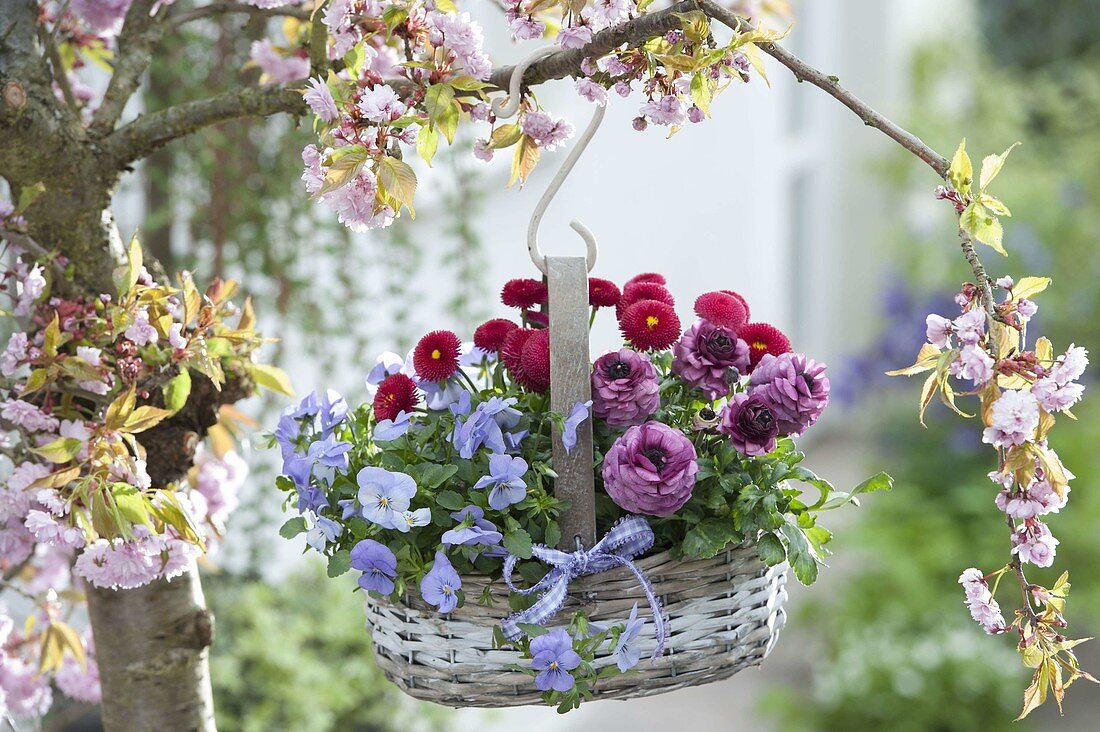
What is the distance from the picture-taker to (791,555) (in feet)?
2.65

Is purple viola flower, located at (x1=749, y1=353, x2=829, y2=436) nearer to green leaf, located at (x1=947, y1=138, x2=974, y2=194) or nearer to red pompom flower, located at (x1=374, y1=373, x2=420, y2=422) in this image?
green leaf, located at (x1=947, y1=138, x2=974, y2=194)

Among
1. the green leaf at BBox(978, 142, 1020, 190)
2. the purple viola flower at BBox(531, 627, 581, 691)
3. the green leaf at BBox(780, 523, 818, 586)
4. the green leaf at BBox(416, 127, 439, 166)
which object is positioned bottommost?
the purple viola flower at BBox(531, 627, 581, 691)

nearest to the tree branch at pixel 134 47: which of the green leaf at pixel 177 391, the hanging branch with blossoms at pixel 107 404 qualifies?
the hanging branch with blossoms at pixel 107 404

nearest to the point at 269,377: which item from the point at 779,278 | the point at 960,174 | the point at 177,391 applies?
the point at 177,391

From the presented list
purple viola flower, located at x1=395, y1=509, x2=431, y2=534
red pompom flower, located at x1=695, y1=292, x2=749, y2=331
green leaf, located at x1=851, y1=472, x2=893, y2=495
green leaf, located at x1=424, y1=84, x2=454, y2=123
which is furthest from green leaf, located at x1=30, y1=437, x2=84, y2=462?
green leaf, located at x1=851, y1=472, x2=893, y2=495

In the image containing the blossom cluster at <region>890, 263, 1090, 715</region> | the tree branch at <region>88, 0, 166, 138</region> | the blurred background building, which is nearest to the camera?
the blossom cluster at <region>890, 263, 1090, 715</region>

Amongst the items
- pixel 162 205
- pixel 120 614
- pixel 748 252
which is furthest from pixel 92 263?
pixel 748 252

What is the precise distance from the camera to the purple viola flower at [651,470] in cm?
77

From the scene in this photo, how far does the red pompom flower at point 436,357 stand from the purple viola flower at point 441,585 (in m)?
0.14

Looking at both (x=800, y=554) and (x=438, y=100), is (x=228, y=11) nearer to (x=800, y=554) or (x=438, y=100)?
(x=438, y=100)

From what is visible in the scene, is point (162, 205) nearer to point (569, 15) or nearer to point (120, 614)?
point (120, 614)

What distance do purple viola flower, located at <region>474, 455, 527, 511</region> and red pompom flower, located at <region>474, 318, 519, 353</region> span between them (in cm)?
12

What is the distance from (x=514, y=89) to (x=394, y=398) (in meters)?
0.24

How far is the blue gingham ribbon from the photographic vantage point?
77 centimetres
